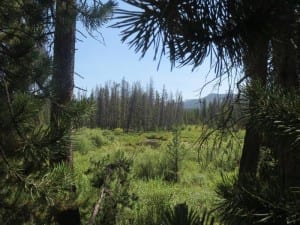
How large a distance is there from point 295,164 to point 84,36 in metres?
3.54

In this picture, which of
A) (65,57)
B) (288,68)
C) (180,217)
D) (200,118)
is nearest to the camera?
(180,217)

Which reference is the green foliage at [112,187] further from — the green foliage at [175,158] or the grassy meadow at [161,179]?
the green foliage at [175,158]

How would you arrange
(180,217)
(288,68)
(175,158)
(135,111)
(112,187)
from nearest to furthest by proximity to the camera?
1. (180,217)
2. (288,68)
3. (112,187)
4. (175,158)
5. (135,111)

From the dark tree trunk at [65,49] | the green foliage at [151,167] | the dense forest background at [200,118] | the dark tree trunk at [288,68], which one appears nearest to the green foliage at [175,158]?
the green foliage at [151,167]

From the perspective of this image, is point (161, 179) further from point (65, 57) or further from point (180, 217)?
point (180, 217)

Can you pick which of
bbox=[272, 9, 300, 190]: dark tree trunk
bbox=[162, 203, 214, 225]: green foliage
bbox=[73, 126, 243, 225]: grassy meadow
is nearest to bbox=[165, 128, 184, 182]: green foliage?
bbox=[73, 126, 243, 225]: grassy meadow

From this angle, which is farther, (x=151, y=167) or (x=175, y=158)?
(x=151, y=167)

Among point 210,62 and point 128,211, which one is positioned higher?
Result: point 210,62

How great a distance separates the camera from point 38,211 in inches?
134

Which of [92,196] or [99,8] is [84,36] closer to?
[99,8]

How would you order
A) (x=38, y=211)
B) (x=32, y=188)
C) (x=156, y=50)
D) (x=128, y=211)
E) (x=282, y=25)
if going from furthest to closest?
(x=128, y=211)
(x=38, y=211)
(x=32, y=188)
(x=156, y=50)
(x=282, y=25)

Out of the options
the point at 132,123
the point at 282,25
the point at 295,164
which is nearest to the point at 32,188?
the point at 295,164

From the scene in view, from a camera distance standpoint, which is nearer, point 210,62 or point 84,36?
point 210,62

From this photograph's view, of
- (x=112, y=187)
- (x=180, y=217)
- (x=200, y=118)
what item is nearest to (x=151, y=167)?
(x=112, y=187)
